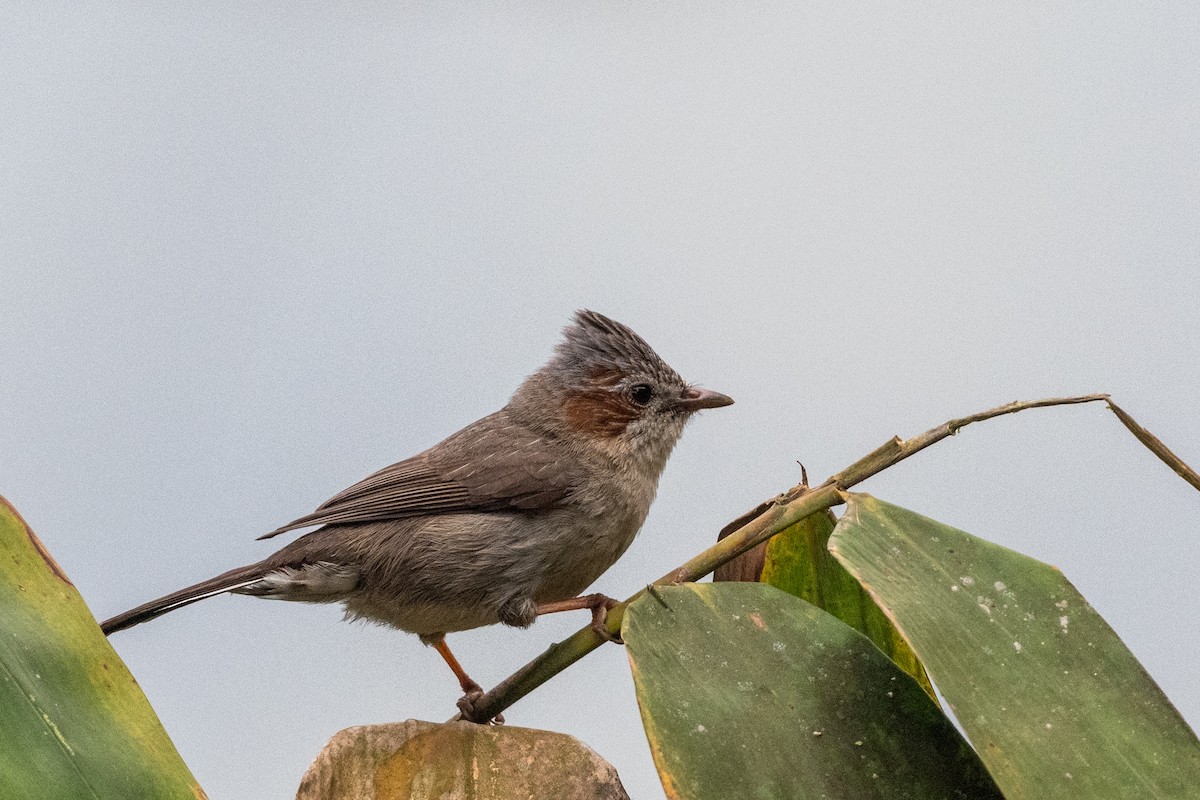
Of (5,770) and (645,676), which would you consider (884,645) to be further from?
(5,770)

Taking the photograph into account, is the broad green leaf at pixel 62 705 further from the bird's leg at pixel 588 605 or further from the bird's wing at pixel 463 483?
the bird's wing at pixel 463 483

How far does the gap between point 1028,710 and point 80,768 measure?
1591 mm

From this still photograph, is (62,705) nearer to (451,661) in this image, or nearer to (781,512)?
(781,512)

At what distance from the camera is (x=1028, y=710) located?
1966 mm

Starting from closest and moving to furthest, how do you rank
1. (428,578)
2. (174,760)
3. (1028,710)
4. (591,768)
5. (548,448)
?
(1028,710), (174,760), (591,768), (428,578), (548,448)

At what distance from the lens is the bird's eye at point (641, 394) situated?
15.4ft

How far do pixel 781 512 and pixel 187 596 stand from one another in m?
2.46

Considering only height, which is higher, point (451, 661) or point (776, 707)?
point (776, 707)

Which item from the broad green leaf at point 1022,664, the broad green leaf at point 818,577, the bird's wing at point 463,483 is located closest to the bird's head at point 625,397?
the bird's wing at point 463,483

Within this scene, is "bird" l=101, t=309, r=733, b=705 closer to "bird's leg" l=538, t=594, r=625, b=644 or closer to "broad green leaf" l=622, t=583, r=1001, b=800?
"bird's leg" l=538, t=594, r=625, b=644

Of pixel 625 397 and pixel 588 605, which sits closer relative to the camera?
pixel 588 605

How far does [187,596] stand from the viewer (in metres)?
3.98

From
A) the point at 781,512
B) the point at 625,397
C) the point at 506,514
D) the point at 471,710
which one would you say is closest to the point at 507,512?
the point at 506,514

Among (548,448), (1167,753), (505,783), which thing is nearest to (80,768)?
(505,783)
